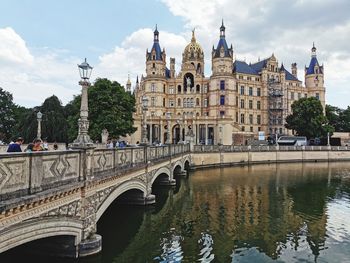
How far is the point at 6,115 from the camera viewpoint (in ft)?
207

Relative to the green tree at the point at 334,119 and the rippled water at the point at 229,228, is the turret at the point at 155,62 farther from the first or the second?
the rippled water at the point at 229,228

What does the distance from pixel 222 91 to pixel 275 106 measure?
17910mm

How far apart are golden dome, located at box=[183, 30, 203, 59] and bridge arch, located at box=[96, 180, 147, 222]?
78.7m

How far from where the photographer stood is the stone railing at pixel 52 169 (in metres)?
7.39

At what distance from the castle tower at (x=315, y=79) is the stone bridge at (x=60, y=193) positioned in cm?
8986

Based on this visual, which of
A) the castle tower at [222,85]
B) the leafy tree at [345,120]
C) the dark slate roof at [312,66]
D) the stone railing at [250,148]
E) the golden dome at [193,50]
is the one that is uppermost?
the golden dome at [193,50]

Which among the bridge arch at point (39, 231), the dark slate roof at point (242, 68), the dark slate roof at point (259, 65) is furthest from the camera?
the dark slate roof at point (259, 65)

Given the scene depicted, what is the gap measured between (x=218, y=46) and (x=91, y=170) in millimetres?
77806

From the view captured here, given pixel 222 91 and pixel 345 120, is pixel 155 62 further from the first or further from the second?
pixel 345 120

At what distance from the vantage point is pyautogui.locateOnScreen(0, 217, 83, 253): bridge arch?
738 centimetres

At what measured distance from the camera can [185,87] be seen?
296 ft

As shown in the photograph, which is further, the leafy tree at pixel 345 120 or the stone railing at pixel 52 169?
the leafy tree at pixel 345 120

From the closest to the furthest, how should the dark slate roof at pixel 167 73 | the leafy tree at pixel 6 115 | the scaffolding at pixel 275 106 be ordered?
the leafy tree at pixel 6 115
the scaffolding at pixel 275 106
the dark slate roof at pixel 167 73

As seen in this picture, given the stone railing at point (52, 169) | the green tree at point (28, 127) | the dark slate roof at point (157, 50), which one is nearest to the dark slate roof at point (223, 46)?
the dark slate roof at point (157, 50)
